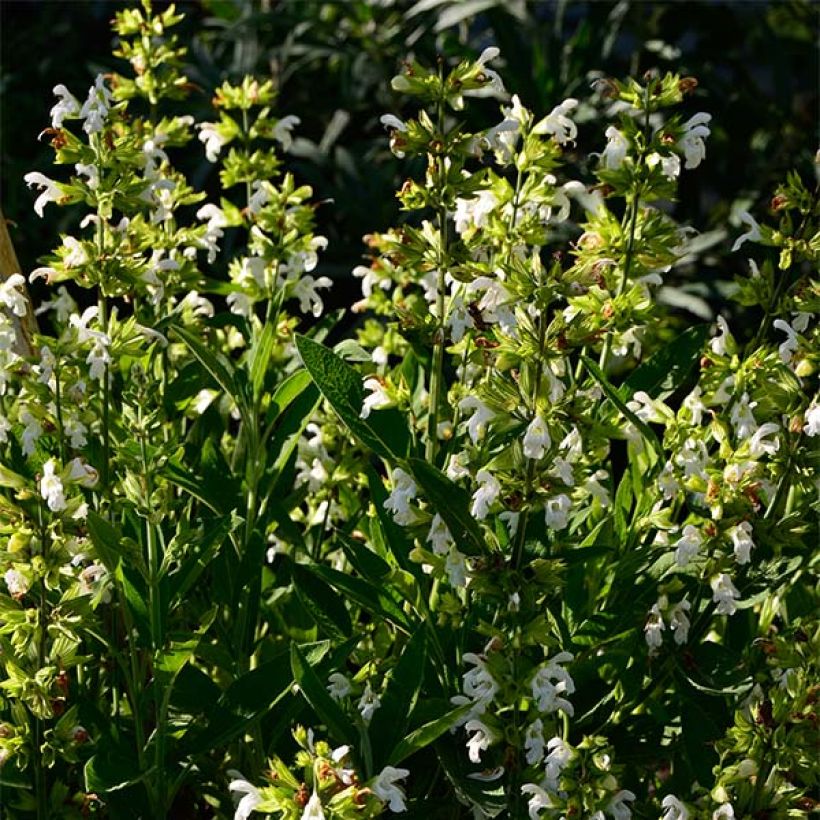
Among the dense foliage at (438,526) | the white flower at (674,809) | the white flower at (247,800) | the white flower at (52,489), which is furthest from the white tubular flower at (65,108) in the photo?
the white flower at (674,809)

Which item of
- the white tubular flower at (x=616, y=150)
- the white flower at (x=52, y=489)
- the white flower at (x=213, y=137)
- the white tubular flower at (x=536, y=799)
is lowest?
the white tubular flower at (x=536, y=799)

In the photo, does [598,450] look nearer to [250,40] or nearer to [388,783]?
[388,783]

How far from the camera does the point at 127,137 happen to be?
5.07 feet

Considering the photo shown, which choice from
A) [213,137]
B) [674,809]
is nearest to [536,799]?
[674,809]

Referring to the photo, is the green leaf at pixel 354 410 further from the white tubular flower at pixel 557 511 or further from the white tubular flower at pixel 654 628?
the white tubular flower at pixel 654 628

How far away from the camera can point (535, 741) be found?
142 cm

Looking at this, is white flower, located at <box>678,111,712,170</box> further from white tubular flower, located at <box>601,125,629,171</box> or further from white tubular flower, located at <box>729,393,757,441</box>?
white tubular flower, located at <box>729,393,757,441</box>

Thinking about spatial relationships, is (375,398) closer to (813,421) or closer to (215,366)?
(215,366)

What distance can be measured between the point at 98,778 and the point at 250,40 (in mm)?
3028

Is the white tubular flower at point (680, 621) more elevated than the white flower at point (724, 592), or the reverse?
the white flower at point (724, 592)

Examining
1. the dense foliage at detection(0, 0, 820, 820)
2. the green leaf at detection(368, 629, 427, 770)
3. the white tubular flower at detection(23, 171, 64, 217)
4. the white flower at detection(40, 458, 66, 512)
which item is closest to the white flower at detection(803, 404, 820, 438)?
the dense foliage at detection(0, 0, 820, 820)

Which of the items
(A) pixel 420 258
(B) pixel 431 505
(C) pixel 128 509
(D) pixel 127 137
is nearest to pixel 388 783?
(B) pixel 431 505

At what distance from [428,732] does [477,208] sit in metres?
0.59

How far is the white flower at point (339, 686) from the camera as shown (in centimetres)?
152
